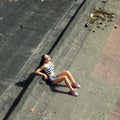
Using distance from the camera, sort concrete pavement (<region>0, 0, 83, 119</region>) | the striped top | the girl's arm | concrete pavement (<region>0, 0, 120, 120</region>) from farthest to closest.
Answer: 1. concrete pavement (<region>0, 0, 83, 119</region>)
2. the striped top
3. the girl's arm
4. concrete pavement (<region>0, 0, 120, 120</region>)

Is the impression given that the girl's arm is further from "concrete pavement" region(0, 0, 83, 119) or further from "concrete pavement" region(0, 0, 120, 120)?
"concrete pavement" region(0, 0, 83, 119)

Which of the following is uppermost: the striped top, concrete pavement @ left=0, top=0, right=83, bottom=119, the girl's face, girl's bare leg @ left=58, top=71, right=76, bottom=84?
the girl's face

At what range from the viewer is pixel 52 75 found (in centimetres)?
1234

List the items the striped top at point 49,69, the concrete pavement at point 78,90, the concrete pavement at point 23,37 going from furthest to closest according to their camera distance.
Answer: the concrete pavement at point 23,37
the striped top at point 49,69
the concrete pavement at point 78,90

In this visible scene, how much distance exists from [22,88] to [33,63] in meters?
1.40

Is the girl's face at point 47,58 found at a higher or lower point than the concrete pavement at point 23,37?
higher

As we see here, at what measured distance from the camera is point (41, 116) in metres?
11.3

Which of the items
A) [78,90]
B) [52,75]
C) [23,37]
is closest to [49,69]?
[52,75]

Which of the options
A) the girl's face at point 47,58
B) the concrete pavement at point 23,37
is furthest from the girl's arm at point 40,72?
the concrete pavement at point 23,37

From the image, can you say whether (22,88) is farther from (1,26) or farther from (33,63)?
(1,26)

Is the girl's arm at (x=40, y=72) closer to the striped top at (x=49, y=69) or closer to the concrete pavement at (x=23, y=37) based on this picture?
the striped top at (x=49, y=69)

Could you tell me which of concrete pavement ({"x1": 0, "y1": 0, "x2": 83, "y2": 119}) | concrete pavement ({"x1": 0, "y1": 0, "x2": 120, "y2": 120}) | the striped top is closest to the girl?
the striped top

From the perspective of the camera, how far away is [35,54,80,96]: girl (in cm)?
1209

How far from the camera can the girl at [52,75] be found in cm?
→ 1209
